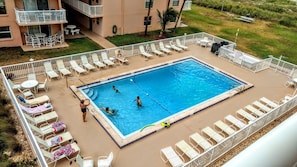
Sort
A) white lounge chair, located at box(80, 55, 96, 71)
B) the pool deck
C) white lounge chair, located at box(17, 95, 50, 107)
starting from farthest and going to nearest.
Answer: white lounge chair, located at box(80, 55, 96, 71)
white lounge chair, located at box(17, 95, 50, 107)
the pool deck

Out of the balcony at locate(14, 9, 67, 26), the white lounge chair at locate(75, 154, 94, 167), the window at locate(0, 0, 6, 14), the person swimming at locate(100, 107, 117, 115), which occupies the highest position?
the window at locate(0, 0, 6, 14)

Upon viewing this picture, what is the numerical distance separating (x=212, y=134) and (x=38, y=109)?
29.7ft

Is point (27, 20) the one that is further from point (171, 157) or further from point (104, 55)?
point (171, 157)

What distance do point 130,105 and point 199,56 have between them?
401 inches

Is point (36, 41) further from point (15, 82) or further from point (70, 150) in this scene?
point (70, 150)

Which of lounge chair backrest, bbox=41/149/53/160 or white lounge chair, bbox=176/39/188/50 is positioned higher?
white lounge chair, bbox=176/39/188/50

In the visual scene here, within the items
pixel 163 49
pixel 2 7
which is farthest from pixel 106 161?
pixel 2 7

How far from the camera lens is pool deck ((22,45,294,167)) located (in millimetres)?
9898

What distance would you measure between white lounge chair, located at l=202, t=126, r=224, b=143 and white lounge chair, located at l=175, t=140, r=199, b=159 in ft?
4.64

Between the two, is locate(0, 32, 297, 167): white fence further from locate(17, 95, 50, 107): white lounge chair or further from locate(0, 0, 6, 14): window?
locate(0, 0, 6, 14): window

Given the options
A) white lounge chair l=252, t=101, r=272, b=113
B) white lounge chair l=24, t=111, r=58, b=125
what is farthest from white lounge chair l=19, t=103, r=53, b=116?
white lounge chair l=252, t=101, r=272, b=113

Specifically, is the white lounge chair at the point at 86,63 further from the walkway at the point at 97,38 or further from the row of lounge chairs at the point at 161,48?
the row of lounge chairs at the point at 161,48

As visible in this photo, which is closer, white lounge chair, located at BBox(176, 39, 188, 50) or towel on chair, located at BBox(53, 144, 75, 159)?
towel on chair, located at BBox(53, 144, 75, 159)

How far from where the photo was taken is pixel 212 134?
11.0 meters
